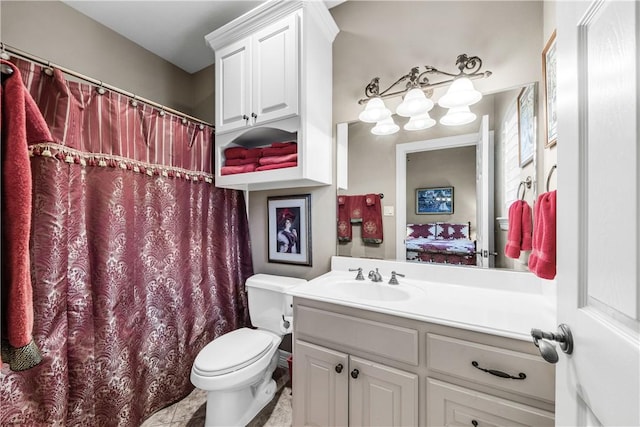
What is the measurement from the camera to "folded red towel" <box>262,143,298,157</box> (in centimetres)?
152

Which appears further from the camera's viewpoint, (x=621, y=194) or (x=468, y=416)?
(x=468, y=416)

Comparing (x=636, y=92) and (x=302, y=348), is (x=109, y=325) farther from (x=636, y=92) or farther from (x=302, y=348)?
(x=636, y=92)

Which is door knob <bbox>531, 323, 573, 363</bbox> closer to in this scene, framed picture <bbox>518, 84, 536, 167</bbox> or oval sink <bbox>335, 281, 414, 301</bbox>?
oval sink <bbox>335, 281, 414, 301</bbox>

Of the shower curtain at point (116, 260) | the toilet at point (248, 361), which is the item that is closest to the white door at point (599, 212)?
the toilet at point (248, 361)

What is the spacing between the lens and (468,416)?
0.88 meters

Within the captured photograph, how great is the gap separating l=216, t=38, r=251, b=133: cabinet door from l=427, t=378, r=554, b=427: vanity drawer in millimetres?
1693

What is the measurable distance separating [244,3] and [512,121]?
1793mm

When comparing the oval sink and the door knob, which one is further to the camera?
the oval sink

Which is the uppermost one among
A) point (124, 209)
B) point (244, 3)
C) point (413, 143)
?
point (244, 3)

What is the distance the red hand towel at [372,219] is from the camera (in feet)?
5.20

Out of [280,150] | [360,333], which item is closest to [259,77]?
[280,150]

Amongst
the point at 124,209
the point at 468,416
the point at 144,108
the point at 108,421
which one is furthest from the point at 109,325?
the point at 468,416

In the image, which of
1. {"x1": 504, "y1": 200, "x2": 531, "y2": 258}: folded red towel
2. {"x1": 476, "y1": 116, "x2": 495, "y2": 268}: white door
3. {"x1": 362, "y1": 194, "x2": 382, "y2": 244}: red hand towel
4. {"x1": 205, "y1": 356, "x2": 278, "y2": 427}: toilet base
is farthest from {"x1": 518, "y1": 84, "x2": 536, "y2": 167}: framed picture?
{"x1": 205, "y1": 356, "x2": 278, "y2": 427}: toilet base

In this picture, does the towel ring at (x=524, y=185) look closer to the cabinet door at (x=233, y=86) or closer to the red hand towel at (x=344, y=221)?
the red hand towel at (x=344, y=221)
